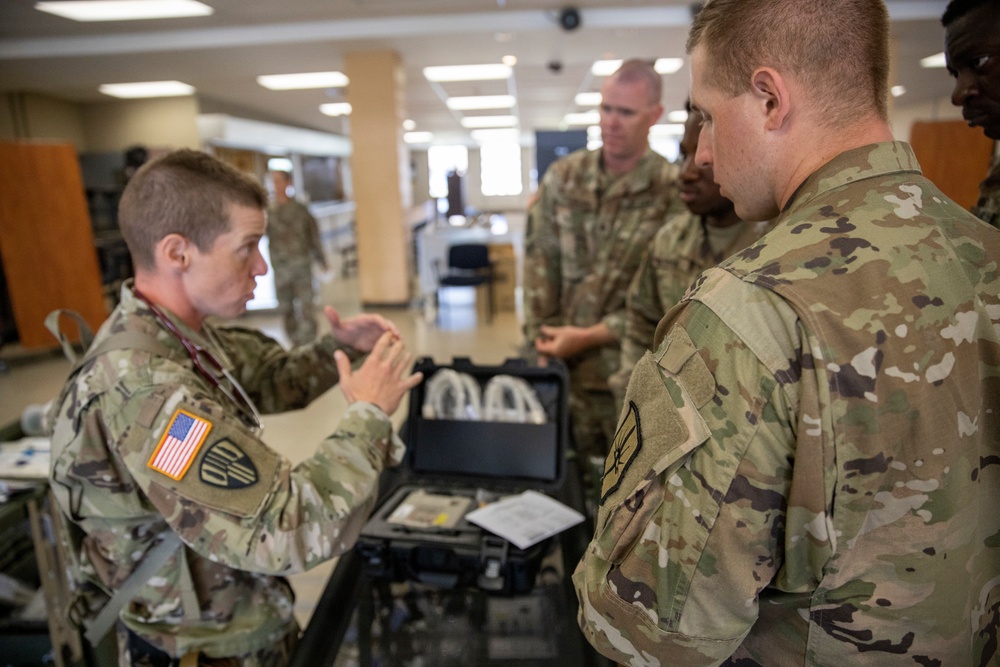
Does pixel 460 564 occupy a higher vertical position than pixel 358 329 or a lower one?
lower

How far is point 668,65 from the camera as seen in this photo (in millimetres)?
8906

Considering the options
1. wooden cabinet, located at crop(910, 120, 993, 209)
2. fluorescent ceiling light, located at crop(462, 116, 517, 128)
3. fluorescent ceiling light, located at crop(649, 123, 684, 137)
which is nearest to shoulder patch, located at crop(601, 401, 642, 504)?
wooden cabinet, located at crop(910, 120, 993, 209)

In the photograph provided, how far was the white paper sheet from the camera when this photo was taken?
50.8 inches

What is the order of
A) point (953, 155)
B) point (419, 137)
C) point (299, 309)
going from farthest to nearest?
point (419, 137) → point (953, 155) → point (299, 309)

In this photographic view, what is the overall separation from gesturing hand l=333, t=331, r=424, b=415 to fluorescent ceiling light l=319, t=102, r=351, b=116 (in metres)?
11.3

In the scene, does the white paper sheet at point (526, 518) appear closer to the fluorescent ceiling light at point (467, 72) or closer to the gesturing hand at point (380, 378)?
the gesturing hand at point (380, 378)

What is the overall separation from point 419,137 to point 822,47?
824 inches

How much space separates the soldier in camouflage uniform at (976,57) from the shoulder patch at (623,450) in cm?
92

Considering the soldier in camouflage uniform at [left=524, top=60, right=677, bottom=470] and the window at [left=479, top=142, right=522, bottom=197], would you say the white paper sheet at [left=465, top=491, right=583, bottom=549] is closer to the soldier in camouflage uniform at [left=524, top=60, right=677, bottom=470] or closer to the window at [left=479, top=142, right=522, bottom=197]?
the soldier in camouflage uniform at [left=524, top=60, right=677, bottom=470]

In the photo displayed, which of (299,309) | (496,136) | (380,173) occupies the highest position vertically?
(496,136)

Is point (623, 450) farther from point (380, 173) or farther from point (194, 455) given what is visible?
point (380, 173)

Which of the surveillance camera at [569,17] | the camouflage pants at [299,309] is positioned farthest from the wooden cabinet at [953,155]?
the camouflage pants at [299,309]

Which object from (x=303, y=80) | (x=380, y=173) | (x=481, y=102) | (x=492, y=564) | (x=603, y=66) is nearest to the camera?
(x=492, y=564)

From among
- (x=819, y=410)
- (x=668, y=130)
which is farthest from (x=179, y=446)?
(x=668, y=130)
